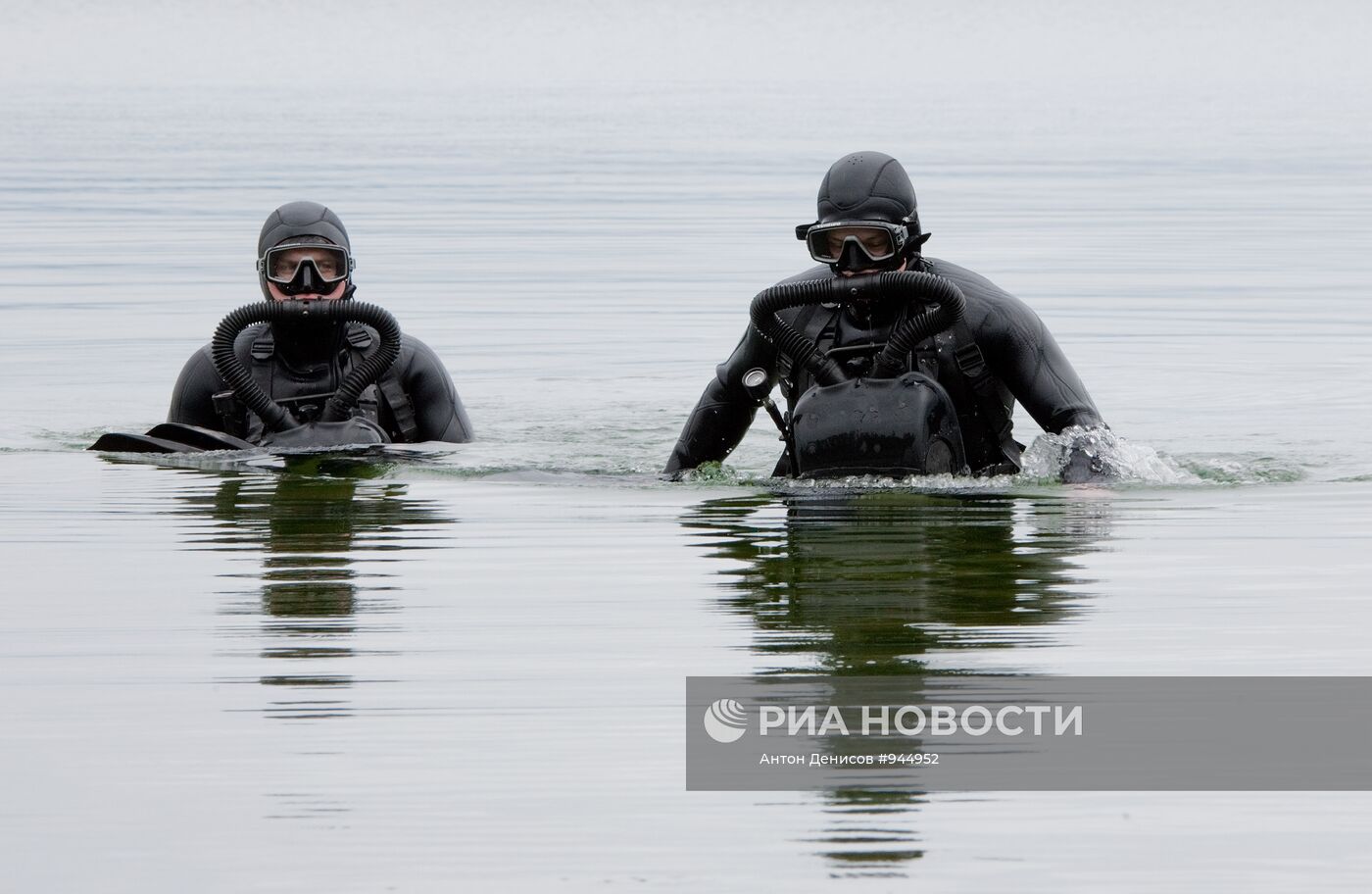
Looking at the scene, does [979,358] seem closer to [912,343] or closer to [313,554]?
[912,343]

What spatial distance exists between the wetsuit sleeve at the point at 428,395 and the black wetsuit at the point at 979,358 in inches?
67.3

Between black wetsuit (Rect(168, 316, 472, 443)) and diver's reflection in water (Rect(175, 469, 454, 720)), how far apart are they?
381mm

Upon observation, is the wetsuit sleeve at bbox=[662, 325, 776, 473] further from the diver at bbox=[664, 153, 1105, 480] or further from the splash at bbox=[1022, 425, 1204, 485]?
the splash at bbox=[1022, 425, 1204, 485]

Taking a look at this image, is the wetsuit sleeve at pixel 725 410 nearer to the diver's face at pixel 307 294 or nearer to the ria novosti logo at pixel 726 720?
the diver's face at pixel 307 294

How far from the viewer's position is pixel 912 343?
8.90 m

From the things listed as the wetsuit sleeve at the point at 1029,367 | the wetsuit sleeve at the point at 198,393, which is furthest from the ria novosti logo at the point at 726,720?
the wetsuit sleeve at the point at 198,393

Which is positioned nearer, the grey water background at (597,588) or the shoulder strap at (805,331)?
the grey water background at (597,588)

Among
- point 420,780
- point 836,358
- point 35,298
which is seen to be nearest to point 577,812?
point 420,780

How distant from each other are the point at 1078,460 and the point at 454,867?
472cm

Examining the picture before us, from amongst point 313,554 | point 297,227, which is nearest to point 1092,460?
point 313,554

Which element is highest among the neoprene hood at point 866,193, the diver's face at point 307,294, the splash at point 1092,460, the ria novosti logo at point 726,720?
the neoprene hood at point 866,193

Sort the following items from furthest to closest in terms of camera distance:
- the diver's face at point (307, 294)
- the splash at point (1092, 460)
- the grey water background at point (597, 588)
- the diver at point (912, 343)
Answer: the diver's face at point (307, 294) < the splash at point (1092, 460) < the diver at point (912, 343) < the grey water background at point (597, 588)

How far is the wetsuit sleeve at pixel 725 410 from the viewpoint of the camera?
31.0 feet

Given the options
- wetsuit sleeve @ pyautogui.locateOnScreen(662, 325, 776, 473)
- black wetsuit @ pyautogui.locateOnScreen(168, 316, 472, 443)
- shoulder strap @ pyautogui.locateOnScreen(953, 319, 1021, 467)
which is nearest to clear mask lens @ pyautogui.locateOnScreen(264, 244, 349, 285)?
black wetsuit @ pyautogui.locateOnScreen(168, 316, 472, 443)
